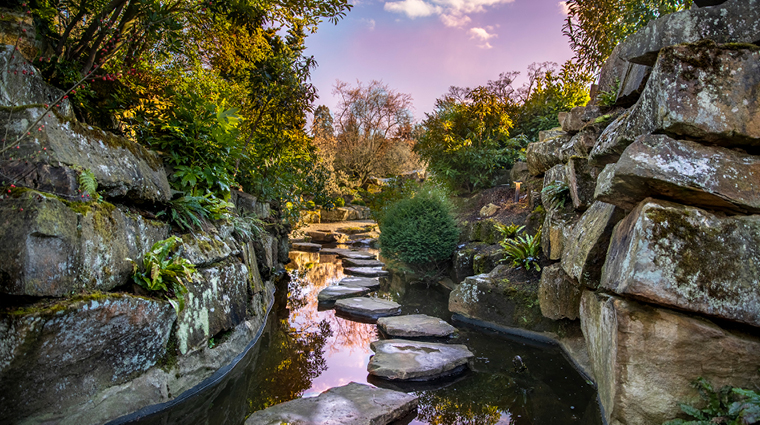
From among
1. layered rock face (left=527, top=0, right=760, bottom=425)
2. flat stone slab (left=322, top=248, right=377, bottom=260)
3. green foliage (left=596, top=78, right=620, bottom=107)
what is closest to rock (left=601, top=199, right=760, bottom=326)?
layered rock face (left=527, top=0, right=760, bottom=425)

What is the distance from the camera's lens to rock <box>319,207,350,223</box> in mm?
17719

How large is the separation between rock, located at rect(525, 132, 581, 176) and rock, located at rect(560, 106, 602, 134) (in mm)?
186

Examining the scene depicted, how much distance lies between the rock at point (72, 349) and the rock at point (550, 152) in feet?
17.5

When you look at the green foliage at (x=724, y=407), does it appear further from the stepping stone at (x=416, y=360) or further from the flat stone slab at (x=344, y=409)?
the stepping stone at (x=416, y=360)

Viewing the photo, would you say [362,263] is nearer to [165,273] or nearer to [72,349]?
[165,273]

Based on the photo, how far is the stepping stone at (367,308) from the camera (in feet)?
19.3

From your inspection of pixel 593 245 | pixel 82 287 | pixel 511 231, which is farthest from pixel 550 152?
pixel 82 287

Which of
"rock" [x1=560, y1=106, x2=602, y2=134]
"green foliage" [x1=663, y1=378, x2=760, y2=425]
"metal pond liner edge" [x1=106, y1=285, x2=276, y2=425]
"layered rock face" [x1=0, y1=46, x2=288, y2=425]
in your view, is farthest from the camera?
"rock" [x1=560, y1=106, x2=602, y2=134]

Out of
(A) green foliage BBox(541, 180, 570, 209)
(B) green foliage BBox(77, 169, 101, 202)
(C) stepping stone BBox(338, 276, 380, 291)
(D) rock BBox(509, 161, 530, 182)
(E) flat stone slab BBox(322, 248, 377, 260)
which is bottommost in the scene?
(C) stepping stone BBox(338, 276, 380, 291)

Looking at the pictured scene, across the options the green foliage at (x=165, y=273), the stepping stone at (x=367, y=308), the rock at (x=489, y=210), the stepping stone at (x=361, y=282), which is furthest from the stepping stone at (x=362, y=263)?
the green foliage at (x=165, y=273)

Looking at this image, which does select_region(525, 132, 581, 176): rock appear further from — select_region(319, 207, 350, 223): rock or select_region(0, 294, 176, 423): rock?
select_region(319, 207, 350, 223): rock

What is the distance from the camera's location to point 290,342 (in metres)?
4.63

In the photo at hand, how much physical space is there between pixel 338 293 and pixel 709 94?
18.3 feet

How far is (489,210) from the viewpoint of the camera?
30.4ft
